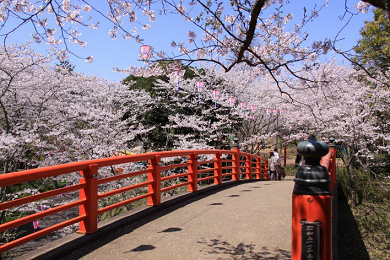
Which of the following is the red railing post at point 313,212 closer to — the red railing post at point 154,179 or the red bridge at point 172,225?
the red bridge at point 172,225

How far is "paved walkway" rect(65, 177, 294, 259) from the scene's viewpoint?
422 cm

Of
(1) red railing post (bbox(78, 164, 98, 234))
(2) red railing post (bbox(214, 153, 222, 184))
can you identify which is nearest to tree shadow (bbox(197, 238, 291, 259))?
(1) red railing post (bbox(78, 164, 98, 234))

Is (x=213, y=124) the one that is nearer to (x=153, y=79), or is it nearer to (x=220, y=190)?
(x=153, y=79)

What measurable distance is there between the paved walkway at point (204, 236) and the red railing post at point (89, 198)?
0.91ft

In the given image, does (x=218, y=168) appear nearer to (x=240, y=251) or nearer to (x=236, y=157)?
(x=236, y=157)

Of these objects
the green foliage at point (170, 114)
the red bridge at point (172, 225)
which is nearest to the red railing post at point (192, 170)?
the red bridge at point (172, 225)

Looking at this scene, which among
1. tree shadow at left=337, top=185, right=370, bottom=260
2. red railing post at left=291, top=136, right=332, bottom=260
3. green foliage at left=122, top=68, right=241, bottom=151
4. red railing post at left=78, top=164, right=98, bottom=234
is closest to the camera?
red railing post at left=291, top=136, right=332, bottom=260

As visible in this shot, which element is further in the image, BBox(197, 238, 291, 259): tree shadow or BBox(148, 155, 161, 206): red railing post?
BBox(148, 155, 161, 206): red railing post

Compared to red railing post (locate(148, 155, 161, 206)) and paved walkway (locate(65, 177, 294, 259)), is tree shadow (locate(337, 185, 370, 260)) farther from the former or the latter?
red railing post (locate(148, 155, 161, 206))

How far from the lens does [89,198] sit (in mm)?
4590

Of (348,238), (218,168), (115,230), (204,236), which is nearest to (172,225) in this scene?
(204,236)

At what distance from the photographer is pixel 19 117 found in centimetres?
1484

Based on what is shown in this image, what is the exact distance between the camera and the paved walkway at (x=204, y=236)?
13.8 feet

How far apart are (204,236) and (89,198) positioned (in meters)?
1.79
